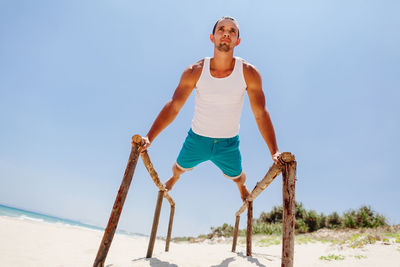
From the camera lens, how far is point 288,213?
5.02ft

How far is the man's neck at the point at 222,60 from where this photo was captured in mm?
2934

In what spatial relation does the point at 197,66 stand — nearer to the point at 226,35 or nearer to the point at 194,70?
the point at 194,70

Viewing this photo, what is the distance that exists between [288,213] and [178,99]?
192 centimetres

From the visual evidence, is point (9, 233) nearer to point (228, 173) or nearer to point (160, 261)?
point (160, 261)

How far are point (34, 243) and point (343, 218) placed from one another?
1222 centimetres

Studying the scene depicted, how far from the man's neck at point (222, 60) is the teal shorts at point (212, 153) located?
1.00 m

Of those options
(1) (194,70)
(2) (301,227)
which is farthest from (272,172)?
(2) (301,227)

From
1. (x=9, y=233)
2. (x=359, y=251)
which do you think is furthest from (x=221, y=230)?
(x=9, y=233)

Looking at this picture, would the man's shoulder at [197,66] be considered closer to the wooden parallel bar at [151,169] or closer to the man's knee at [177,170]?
the wooden parallel bar at [151,169]

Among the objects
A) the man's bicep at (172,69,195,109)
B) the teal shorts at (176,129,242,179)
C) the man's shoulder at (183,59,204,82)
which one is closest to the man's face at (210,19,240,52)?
the man's shoulder at (183,59,204,82)

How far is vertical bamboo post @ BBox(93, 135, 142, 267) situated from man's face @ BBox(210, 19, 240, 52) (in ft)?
5.97

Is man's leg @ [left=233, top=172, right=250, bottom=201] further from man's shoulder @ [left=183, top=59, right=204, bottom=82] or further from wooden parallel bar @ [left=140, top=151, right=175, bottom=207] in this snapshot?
man's shoulder @ [left=183, top=59, right=204, bottom=82]

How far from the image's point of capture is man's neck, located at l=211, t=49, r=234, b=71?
2934mm

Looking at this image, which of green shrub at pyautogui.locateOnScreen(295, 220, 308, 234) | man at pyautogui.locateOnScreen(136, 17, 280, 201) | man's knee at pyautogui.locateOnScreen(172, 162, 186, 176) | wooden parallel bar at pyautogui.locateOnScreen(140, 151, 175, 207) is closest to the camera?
wooden parallel bar at pyautogui.locateOnScreen(140, 151, 175, 207)
